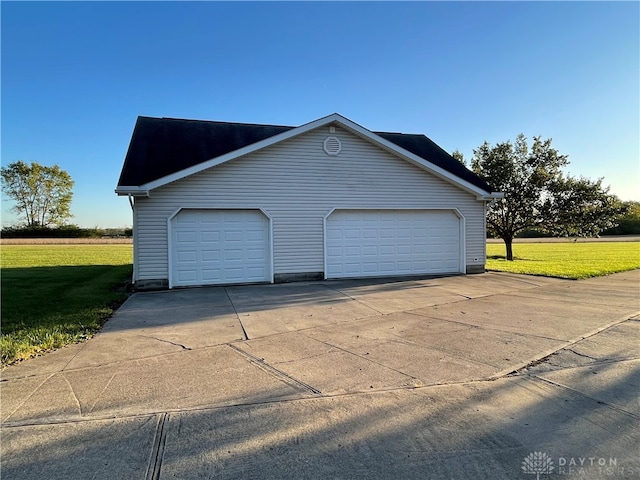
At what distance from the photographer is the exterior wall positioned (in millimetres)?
10336

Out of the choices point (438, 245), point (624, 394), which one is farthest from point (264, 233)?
point (624, 394)

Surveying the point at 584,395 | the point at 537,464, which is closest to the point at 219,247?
the point at 584,395

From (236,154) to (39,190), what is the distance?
181ft

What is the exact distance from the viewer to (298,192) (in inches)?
456

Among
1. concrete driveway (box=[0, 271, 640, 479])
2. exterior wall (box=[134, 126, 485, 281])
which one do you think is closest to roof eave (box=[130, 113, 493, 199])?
exterior wall (box=[134, 126, 485, 281])

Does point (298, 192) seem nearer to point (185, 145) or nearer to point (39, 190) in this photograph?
point (185, 145)

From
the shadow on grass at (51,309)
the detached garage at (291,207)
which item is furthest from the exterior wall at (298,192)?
the shadow on grass at (51,309)

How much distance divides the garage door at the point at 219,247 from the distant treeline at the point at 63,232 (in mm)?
48482

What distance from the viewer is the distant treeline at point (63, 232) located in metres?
47.0

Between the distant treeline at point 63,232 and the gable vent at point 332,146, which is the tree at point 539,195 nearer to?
the gable vent at point 332,146

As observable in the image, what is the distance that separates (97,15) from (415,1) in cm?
910

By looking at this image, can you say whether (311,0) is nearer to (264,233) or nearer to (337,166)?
(337,166)

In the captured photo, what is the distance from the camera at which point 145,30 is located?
11.0m

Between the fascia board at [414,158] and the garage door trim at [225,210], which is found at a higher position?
the fascia board at [414,158]
